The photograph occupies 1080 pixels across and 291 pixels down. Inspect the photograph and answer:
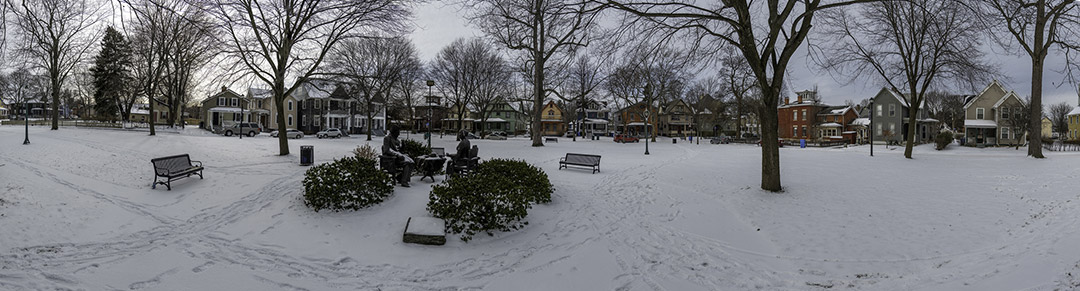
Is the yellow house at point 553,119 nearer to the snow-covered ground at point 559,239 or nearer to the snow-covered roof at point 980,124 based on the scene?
the snow-covered roof at point 980,124

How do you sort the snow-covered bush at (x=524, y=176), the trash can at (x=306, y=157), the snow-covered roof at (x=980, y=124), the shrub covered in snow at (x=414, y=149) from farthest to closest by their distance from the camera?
1. the snow-covered roof at (x=980, y=124)
2. the trash can at (x=306, y=157)
3. the shrub covered in snow at (x=414, y=149)
4. the snow-covered bush at (x=524, y=176)

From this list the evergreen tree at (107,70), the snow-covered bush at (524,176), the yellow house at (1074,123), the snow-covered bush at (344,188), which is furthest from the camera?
the yellow house at (1074,123)

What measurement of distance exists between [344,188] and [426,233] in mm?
2616

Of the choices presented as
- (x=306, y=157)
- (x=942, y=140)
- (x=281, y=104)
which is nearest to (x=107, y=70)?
(x=281, y=104)

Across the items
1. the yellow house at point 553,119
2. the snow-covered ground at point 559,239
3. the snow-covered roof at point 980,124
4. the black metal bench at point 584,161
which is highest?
the yellow house at point 553,119

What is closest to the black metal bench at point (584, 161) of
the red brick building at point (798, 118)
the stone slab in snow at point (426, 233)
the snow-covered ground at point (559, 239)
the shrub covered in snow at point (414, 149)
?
the snow-covered ground at point (559, 239)

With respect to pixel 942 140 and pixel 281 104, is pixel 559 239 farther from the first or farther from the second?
pixel 942 140

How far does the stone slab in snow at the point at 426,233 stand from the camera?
20.7 feet

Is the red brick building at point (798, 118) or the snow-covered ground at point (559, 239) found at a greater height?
the red brick building at point (798, 118)

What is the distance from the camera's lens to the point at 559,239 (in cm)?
690

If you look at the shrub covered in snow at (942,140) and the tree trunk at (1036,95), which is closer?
the tree trunk at (1036,95)

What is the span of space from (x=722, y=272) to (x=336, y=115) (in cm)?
6124

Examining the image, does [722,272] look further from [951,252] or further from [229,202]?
[229,202]

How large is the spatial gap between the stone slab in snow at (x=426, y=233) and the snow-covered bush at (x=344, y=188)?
2.03m
